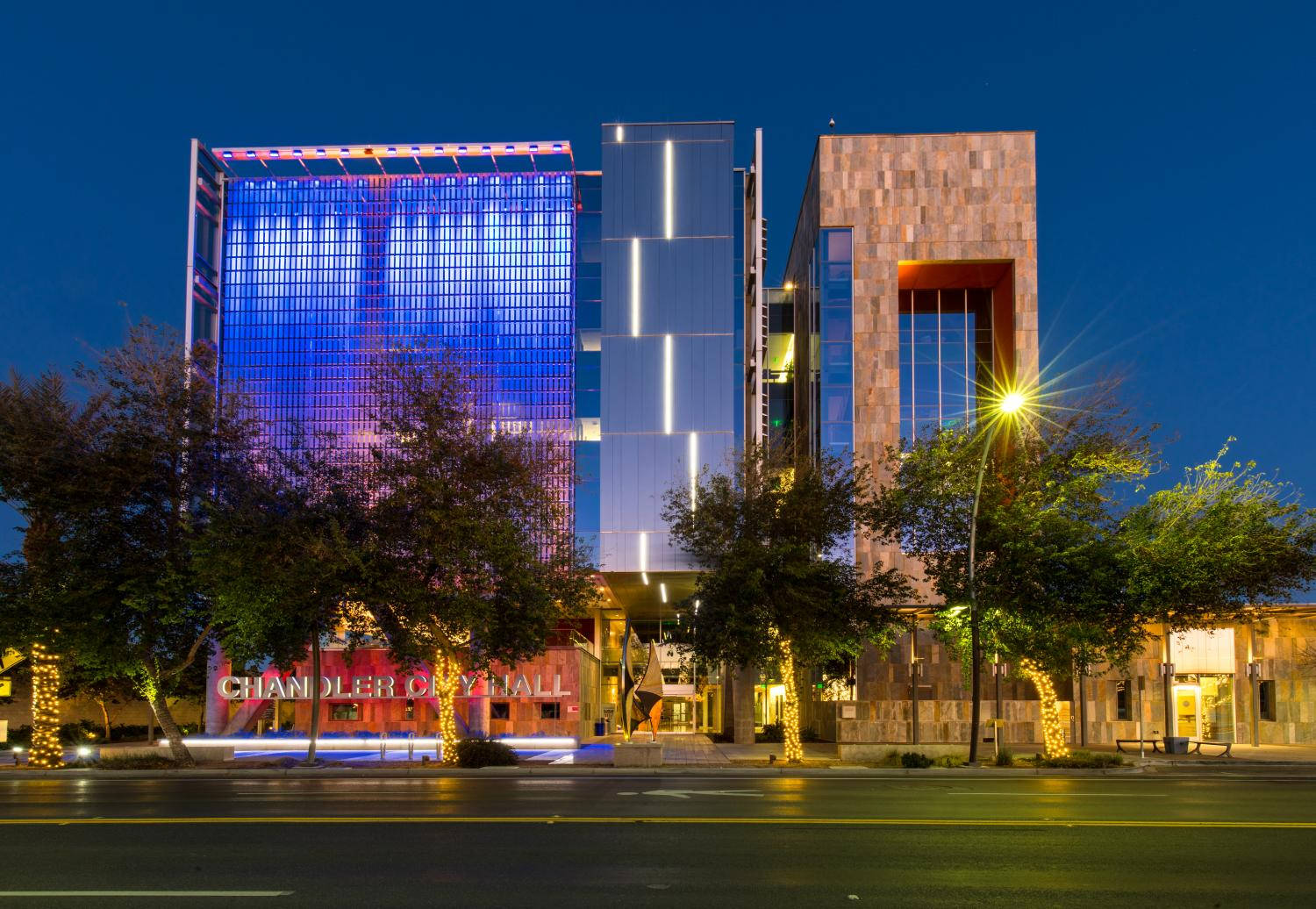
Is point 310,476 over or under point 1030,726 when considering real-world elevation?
over

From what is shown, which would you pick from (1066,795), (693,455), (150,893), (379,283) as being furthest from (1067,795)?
(379,283)

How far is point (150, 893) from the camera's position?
976 cm

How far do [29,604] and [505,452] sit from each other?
41.6 feet

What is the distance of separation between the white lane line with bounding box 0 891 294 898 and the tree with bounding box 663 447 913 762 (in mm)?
19428

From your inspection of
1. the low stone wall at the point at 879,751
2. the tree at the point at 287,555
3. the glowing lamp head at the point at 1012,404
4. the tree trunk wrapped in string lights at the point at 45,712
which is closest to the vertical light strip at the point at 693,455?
the low stone wall at the point at 879,751

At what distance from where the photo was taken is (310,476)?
30938mm

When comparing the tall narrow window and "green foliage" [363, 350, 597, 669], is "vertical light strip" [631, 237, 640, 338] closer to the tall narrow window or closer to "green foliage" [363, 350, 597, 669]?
the tall narrow window

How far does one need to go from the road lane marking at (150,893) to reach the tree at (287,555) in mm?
17372

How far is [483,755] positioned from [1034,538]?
51.1 ft

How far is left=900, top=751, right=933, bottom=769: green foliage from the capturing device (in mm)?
28062

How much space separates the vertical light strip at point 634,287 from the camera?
48969 millimetres

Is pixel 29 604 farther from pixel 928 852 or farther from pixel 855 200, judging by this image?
pixel 855 200

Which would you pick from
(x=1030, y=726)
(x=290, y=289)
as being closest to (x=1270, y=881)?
(x=1030, y=726)

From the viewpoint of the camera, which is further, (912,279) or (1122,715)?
(912,279)
